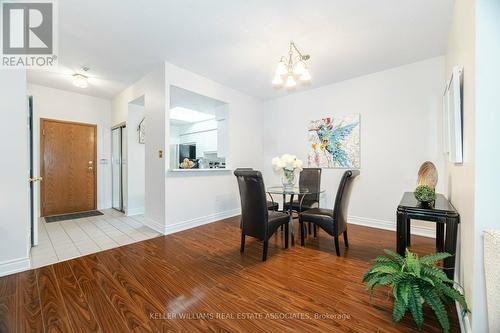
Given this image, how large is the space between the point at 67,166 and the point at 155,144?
2.64 metres

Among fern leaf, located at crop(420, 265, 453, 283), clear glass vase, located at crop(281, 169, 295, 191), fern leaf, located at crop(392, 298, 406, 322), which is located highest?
clear glass vase, located at crop(281, 169, 295, 191)

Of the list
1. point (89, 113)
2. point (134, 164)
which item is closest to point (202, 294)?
point (134, 164)

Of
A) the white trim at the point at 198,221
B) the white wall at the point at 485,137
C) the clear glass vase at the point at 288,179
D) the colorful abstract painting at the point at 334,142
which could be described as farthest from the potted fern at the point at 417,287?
the white trim at the point at 198,221

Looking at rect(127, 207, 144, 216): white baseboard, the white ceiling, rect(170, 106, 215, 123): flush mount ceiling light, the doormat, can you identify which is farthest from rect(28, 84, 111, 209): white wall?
rect(170, 106, 215, 123): flush mount ceiling light

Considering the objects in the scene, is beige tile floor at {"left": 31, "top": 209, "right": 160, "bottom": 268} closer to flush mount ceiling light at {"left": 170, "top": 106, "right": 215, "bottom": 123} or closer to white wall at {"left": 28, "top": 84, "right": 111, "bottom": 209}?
white wall at {"left": 28, "top": 84, "right": 111, "bottom": 209}

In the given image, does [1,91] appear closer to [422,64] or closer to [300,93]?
[300,93]

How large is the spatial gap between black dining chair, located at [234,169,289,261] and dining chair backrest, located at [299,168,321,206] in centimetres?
116

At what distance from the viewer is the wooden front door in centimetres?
420

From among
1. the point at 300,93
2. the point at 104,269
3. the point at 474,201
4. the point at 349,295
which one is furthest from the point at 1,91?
the point at 300,93

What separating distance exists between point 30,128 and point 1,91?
0.77m

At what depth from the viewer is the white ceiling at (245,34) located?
2.01m

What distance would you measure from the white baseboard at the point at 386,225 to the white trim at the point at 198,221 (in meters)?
2.25

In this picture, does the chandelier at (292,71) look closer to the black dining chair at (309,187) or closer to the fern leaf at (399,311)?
the black dining chair at (309,187)

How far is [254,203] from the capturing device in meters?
2.29
